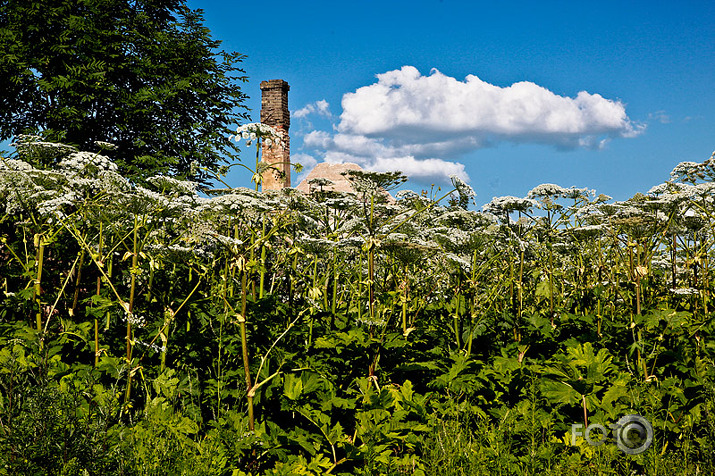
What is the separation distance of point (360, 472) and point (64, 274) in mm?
3402

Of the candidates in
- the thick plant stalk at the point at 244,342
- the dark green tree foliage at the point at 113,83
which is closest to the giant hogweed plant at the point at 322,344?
the thick plant stalk at the point at 244,342

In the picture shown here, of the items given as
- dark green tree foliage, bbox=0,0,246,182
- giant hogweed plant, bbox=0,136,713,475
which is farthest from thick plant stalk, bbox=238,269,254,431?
dark green tree foliage, bbox=0,0,246,182

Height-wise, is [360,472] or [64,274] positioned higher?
[64,274]

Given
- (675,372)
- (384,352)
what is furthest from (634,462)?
A: (384,352)

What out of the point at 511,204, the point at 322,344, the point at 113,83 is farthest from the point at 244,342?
the point at 113,83

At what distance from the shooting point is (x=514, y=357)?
4.70 meters

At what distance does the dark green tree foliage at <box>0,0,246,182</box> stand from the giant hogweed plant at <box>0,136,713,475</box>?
31.4 feet

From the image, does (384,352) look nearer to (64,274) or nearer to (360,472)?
(360,472)

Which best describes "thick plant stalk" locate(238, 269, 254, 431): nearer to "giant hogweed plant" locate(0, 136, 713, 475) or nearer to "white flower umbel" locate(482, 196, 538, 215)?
"giant hogweed plant" locate(0, 136, 713, 475)

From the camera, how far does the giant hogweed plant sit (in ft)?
11.8

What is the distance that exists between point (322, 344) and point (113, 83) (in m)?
13.9

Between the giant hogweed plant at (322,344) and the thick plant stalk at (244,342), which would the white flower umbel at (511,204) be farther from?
the thick plant stalk at (244,342)

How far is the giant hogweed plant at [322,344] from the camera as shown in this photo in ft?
11.8

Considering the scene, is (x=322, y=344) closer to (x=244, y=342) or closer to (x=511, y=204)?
(x=244, y=342)
